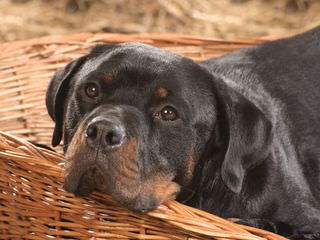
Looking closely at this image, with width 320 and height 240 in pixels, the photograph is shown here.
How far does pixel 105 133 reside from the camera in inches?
107

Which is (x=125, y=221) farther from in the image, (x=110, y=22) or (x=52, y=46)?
(x=110, y=22)

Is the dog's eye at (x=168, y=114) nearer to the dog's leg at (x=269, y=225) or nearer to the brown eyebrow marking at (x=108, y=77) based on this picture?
the brown eyebrow marking at (x=108, y=77)

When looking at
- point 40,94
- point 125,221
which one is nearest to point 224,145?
point 125,221

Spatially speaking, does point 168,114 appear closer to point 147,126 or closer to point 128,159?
point 147,126

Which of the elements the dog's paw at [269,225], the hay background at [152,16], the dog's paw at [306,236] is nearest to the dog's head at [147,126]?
the dog's paw at [269,225]

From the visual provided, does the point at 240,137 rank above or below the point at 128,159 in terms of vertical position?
above

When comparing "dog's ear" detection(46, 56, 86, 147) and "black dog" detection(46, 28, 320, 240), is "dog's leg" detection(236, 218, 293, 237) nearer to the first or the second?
"black dog" detection(46, 28, 320, 240)

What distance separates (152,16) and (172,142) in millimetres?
3474

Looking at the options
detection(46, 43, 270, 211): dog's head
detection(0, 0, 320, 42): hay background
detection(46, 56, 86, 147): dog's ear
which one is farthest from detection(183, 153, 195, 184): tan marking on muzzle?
detection(0, 0, 320, 42): hay background

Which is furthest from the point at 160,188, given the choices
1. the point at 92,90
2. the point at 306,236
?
the point at 306,236

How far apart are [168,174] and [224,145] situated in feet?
0.97

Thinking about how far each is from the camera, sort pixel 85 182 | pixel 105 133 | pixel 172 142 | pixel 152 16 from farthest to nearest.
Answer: pixel 152 16 < pixel 172 142 < pixel 85 182 < pixel 105 133

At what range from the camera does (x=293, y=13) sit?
252 inches

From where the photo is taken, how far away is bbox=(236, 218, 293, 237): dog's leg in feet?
10.3
